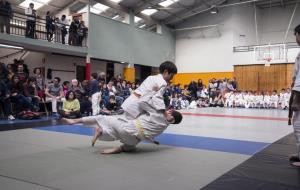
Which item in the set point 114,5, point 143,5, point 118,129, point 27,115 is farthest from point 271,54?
point 118,129

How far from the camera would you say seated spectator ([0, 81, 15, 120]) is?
743 centimetres

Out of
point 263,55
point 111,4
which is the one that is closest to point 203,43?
point 263,55

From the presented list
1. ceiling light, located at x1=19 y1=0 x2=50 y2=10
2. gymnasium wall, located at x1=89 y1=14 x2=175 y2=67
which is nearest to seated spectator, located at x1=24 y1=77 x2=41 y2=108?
gymnasium wall, located at x1=89 y1=14 x2=175 y2=67

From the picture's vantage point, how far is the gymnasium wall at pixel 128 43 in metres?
14.4

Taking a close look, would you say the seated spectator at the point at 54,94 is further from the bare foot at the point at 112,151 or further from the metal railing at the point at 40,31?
Answer: the bare foot at the point at 112,151

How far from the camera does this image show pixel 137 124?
3.60 m

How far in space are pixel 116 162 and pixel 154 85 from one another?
3.54ft

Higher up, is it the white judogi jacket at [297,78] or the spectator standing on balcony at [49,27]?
the spectator standing on balcony at [49,27]

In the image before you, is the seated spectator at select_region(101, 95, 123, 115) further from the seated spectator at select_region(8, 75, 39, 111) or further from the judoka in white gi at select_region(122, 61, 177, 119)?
the judoka in white gi at select_region(122, 61, 177, 119)

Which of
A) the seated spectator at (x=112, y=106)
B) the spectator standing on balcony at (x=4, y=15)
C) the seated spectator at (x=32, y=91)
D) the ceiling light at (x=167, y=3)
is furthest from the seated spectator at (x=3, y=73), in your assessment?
the ceiling light at (x=167, y=3)

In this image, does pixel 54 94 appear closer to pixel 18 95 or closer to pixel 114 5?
pixel 18 95

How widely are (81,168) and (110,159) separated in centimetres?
47

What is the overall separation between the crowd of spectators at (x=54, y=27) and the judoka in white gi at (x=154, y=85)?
8265mm

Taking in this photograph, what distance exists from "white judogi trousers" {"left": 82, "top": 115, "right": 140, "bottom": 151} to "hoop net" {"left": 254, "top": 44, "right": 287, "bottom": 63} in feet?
46.5
